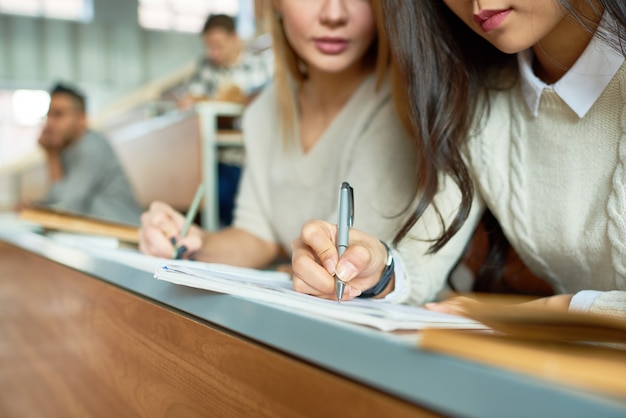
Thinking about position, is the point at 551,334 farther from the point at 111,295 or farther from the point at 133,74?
the point at 133,74

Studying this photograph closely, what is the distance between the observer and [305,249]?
558 mm

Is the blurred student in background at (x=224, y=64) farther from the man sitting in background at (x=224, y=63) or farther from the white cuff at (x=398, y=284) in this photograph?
the white cuff at (x=398, y=284)

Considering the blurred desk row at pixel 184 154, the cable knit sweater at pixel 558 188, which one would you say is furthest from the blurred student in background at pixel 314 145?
the blurred desk row at pixel 184 154

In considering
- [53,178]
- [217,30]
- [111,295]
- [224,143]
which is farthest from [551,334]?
[217,30]

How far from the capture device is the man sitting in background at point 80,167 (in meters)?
2.69

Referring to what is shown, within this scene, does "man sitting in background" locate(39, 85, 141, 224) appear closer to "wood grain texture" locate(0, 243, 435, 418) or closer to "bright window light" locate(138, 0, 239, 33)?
"wood grain texture" locate(0, 243, 435, 418)

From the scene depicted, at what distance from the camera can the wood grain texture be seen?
1.11 ft

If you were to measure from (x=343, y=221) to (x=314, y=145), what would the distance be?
0.48 m

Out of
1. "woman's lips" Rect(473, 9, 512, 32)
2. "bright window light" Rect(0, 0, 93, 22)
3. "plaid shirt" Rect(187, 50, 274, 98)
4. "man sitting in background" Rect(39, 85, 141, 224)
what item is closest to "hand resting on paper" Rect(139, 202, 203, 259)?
"woman's lips" Rect(473, 9, 512, 32)

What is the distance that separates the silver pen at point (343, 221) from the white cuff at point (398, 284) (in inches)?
6.4

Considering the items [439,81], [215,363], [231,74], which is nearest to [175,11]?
[231,74]

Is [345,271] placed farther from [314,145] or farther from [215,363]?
[314,145]

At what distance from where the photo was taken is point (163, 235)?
84 centimetres

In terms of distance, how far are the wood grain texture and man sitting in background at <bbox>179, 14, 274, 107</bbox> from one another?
8.70 feet
